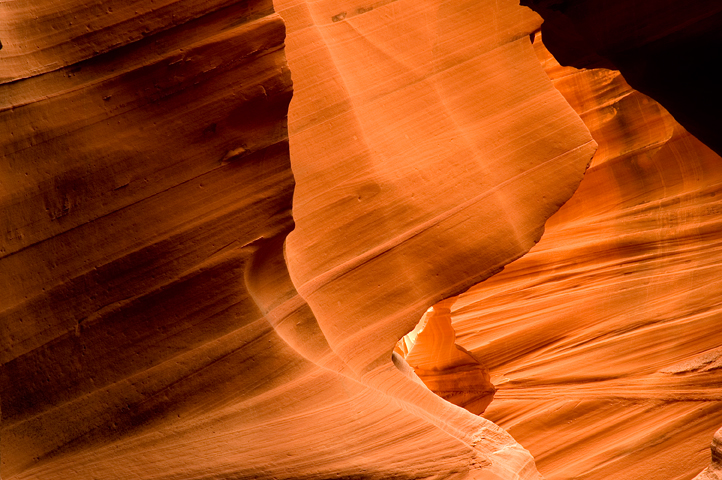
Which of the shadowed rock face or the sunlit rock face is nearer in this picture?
the sunlit rock face

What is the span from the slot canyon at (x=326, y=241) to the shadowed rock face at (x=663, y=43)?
1cm

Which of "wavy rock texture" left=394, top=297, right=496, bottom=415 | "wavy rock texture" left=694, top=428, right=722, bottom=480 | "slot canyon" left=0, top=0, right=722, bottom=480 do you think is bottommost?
"wavy rock texture" left=394, top=297, right=496, bottom=415

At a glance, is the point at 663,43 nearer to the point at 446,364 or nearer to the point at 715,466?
the point at 715,466

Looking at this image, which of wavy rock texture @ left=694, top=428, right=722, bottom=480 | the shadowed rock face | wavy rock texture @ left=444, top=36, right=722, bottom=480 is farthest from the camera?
wavy rock texture @ left=444, top=36, right=722, bottom=480

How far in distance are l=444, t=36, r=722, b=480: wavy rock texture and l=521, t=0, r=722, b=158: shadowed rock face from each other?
1.03 meters

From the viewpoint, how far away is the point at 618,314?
3785mm

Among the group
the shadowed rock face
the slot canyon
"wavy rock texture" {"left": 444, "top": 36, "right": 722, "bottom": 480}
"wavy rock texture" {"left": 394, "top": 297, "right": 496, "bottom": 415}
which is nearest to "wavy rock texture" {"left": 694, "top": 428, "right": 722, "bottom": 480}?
the slot canyon

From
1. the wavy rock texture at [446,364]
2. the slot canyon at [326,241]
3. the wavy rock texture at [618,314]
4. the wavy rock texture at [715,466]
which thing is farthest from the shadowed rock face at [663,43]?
the wavy rock texture at [446,364]

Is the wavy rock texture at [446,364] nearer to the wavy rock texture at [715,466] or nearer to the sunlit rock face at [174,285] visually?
the sunlit rock face at [174,285]

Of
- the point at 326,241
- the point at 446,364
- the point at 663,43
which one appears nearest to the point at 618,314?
the point at 446,364

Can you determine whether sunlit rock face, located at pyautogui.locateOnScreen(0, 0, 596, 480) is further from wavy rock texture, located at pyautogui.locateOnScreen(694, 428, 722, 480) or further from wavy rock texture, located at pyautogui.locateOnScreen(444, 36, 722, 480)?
wavy rock texture, located at pyautogui.locateOnScreen(444, 36, 722, 480)

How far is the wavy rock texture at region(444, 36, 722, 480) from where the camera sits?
3.51 meters

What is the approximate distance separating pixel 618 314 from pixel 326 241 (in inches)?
84.7

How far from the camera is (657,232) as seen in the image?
12.7ft
